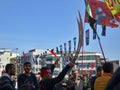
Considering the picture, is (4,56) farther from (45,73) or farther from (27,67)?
(45,73)

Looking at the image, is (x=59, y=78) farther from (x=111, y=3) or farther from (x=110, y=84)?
(x=111, y=3)

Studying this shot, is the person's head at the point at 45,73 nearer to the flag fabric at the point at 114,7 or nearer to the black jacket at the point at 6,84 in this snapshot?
the black jacket at the point at 6,84

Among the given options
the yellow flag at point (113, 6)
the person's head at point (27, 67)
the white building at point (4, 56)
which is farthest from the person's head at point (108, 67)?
the white building at point (4, 56)

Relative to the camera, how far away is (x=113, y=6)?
1806cm

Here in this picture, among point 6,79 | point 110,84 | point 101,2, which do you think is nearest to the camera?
point 110,84

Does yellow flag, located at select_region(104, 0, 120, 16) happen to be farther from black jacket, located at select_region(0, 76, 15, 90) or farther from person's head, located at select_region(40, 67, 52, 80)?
black jacket, located at select_region(0, 76, 15, 90)

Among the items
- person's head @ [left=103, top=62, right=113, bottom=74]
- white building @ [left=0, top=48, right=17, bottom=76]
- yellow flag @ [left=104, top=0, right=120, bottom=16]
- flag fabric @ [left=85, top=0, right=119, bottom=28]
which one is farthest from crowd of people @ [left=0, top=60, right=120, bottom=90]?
white building @ [left=0, top=48, right=17, bottom=76]

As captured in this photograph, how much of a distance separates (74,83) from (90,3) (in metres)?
6.40

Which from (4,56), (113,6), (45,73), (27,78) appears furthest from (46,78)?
(4,56)

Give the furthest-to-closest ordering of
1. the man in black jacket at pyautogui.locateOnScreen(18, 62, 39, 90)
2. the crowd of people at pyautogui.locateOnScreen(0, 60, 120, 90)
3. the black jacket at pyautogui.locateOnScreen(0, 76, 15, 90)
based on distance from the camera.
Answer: the man in black jacket at pyautogui.locateOnScreen(18, 62, 39, 90) → the black jacket at pyautogui.locateOnScreen(0, 76, 15, 90) → the crowd of people at pyautogui.locateOnScreen(0, 60, 120, 90)

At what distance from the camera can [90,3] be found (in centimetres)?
1906

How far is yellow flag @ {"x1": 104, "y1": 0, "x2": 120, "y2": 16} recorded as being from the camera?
16547 millimetres

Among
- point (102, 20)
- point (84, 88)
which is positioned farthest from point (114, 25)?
point (84, 88)

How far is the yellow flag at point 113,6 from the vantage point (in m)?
16.5
